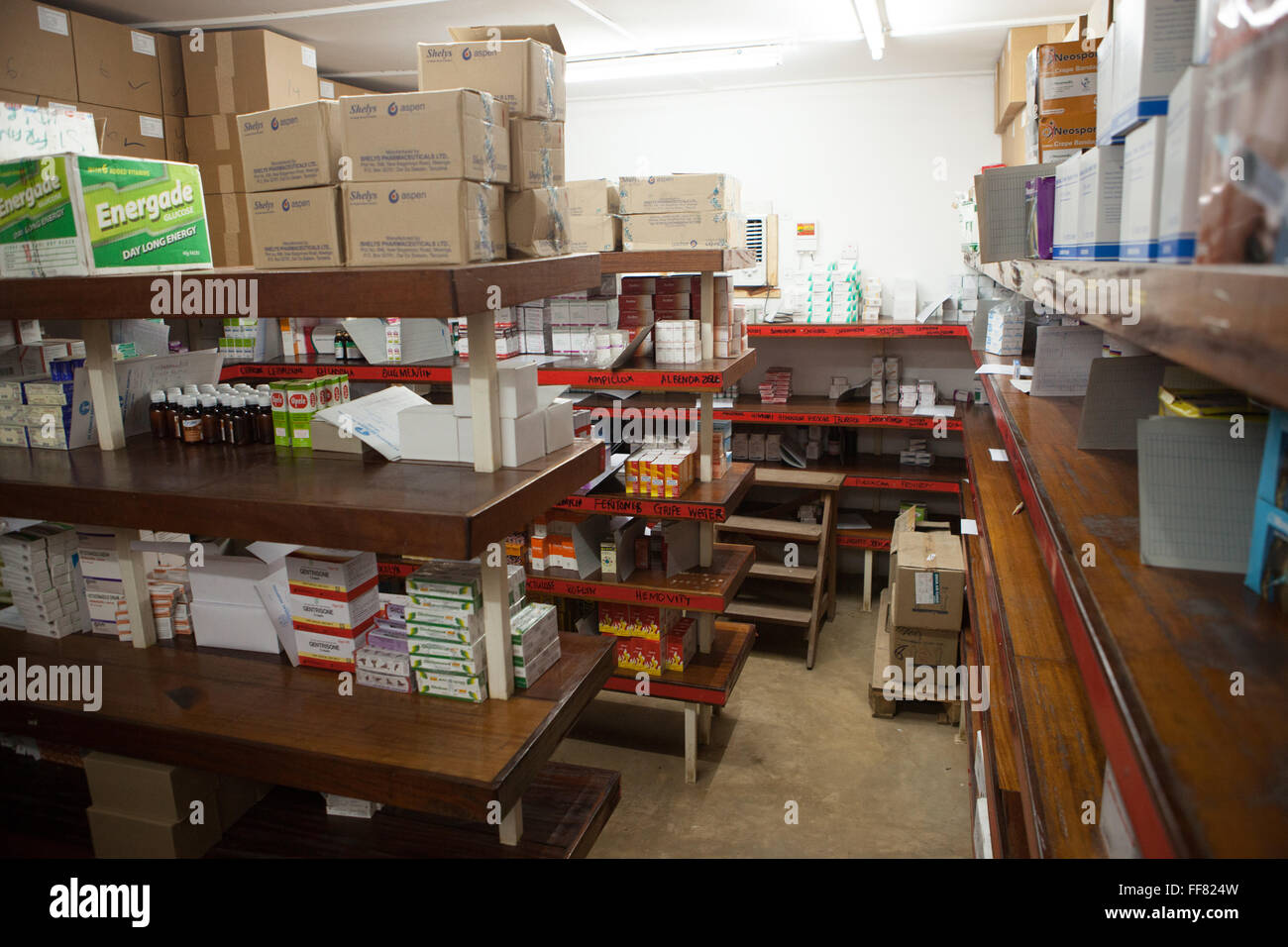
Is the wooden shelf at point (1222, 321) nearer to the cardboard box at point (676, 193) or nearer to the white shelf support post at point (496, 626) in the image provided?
the white shelf support post at point (496, 626)

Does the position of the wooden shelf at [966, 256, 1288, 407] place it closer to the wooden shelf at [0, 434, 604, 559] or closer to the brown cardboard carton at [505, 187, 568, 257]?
the wooden shelf at [0, 434, 604, 559]

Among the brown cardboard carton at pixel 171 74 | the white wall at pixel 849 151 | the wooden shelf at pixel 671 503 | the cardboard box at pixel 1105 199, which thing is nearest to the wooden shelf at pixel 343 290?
the cardboard box at pixel 1105 199

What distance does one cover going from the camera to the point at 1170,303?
0.71 meters

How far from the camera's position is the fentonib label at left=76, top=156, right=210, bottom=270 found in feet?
6.38

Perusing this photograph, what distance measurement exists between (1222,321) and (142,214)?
2269 mm

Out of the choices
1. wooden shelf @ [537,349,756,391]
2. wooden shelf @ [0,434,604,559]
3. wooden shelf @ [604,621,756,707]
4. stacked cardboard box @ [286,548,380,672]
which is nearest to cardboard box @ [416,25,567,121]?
wooden shelf @ [0,434,604,559]

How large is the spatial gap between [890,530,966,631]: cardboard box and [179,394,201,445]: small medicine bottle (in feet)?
10.5

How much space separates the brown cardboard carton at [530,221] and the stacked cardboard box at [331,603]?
0.83 meters

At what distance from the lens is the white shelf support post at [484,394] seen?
5.78ft

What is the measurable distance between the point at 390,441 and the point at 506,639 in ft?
1.88

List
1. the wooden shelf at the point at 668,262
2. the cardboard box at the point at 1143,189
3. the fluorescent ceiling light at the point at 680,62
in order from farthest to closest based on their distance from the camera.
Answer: the fluorescent ceiling light at the point at 680,62 → the wooden shelf at the point at 668,262 → the cardboard box at the point at 1143,189

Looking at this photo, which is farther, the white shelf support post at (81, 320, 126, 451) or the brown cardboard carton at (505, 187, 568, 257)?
the white shelf support post at (81, 320, 126, 451)
